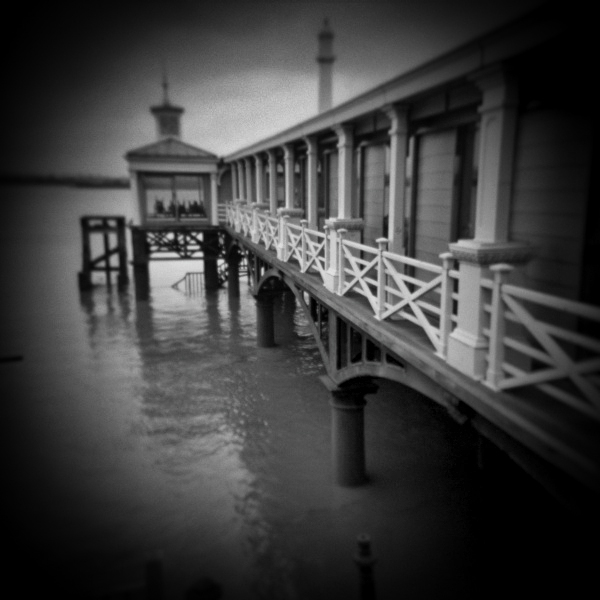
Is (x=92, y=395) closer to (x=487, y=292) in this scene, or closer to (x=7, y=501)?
(x=7, y=501)

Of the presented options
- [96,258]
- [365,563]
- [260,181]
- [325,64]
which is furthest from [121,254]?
[365,563]

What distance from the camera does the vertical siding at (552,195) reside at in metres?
4.93

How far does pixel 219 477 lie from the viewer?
10914mm

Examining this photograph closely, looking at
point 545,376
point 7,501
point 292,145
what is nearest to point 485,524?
point 545,376

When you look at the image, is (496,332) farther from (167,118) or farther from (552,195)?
(167,118)

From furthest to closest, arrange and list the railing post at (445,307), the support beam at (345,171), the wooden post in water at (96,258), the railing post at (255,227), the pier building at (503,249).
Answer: the wooden post in water at (96,258)
the railing post at (255,227)
the support beam at (345,171)
the railing post at (445,307)
the pier building at (503,249)

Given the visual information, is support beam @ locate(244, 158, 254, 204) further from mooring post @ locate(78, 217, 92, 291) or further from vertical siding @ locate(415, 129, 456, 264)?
vertical siding @ locate(415, 129, 456, 264)

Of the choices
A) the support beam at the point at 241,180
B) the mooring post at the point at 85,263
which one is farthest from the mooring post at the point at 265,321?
the mooring post at the point at 85,263

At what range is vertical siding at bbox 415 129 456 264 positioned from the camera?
7602 mm

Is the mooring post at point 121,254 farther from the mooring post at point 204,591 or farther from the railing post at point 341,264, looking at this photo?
the mooring post at point 204,591

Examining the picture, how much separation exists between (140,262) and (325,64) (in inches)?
874

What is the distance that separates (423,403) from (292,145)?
27.3 feet

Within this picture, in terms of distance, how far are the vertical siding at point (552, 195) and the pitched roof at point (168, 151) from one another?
2394cm

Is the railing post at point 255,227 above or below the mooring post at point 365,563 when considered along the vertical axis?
above
